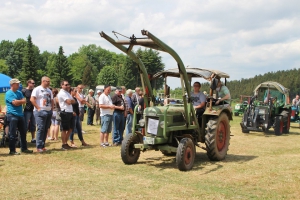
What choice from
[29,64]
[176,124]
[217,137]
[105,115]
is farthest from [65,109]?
[29,64]

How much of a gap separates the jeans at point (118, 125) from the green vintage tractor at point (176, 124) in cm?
250

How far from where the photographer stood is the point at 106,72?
91.0 m

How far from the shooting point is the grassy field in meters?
5.54

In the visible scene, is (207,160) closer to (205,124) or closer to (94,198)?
(205,124)

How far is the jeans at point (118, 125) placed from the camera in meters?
10.9

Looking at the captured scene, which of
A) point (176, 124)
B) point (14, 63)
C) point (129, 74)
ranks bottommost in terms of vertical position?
point (176, 124)

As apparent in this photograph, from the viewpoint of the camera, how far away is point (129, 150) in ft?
25.9

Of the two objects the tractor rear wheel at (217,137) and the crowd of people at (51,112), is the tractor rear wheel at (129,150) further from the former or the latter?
the crowd of people at (51,112)

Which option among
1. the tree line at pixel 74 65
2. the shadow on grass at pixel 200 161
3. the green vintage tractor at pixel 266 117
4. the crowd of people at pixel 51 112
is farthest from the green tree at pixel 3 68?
the shadow on grass at pixel 200 161

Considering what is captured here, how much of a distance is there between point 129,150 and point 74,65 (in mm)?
98541

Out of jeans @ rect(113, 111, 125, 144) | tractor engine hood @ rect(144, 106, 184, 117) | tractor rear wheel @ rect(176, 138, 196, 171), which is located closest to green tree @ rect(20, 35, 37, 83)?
jeans @ rect(113, 111, 125, 144)

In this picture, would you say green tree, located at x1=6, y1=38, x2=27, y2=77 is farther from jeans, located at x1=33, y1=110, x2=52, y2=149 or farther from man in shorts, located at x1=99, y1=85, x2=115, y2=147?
jeans, located at x1=33, y1=110, x2=52, y2=149

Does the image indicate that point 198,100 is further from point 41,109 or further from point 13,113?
point 13,113

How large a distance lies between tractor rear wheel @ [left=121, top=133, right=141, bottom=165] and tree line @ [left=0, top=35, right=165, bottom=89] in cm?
2856
